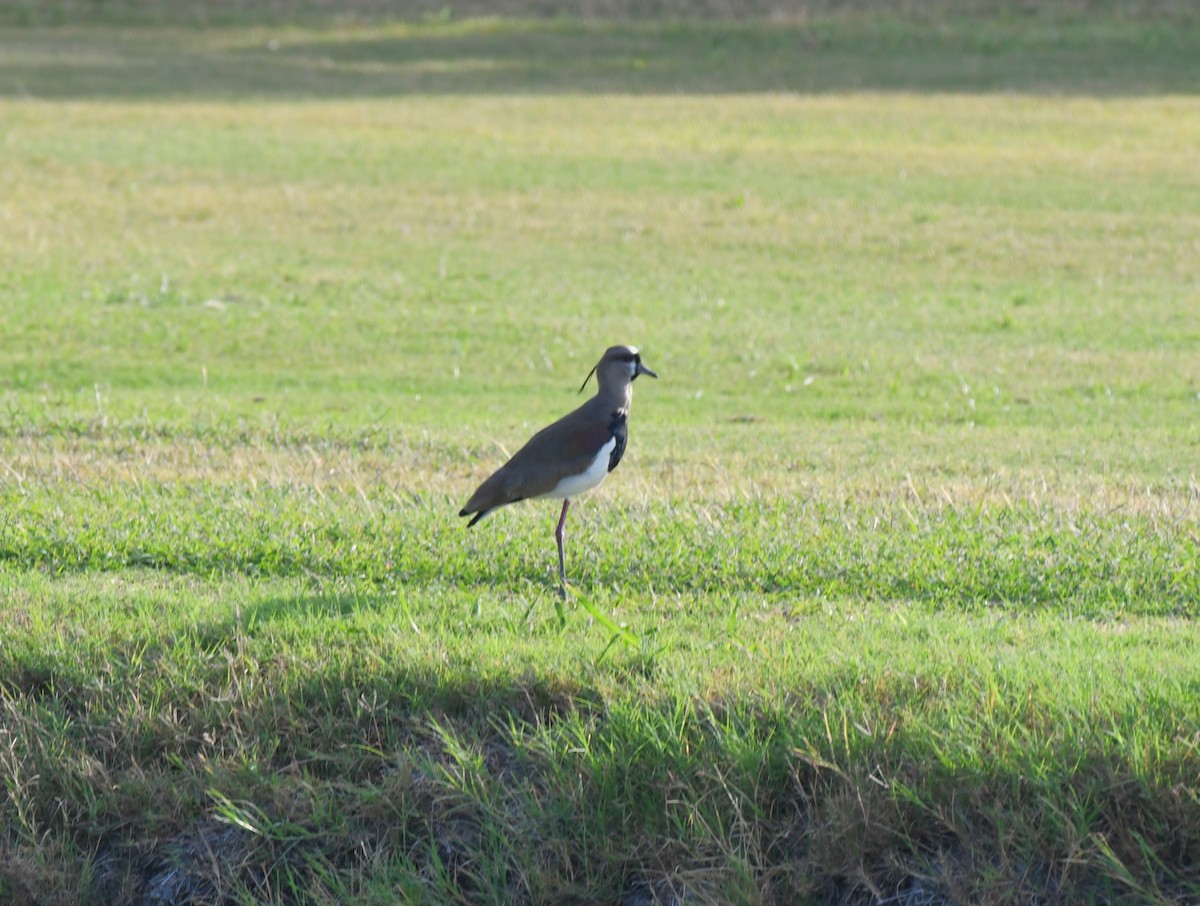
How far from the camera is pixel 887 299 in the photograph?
18.8 metres

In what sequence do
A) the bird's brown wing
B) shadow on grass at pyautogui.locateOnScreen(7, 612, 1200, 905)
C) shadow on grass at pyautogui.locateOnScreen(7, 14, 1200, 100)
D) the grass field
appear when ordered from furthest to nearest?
shadow on grass at pyautogui.locateOnScreen(7, 14, 1200, 100) < the bird's brown wing < the grass field < shadow on grass at pyautogui.locateOnScreen(7, 612, 1200, 905)

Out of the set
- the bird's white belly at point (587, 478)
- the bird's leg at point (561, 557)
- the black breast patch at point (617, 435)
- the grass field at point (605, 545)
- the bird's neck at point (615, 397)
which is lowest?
the grass field at point (605, 545)

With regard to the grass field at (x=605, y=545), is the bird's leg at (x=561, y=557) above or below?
above

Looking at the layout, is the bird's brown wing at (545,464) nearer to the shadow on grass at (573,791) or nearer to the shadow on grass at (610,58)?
the shadow on grass at (573,791)

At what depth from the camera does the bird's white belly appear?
7.39 m

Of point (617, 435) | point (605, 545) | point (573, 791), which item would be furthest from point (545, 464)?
point (573, 791)

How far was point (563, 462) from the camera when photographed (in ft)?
24.2

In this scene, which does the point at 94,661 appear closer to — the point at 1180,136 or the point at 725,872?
the point at 725,872

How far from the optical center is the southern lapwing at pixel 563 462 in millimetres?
7387

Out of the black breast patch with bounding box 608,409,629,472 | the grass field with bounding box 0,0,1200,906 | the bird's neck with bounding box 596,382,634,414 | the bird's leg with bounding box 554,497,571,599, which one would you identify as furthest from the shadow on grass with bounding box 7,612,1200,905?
the bird's neck with bounding box 596,382,634,414

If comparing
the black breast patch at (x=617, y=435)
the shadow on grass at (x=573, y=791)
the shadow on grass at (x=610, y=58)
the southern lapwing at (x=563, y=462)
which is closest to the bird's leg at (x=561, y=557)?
the southern lapwing at (x=563, y=462)

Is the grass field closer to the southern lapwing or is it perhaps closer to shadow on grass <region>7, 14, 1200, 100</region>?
the southern lapwing

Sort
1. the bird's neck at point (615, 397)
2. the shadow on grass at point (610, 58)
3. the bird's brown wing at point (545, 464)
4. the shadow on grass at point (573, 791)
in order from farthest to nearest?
the shadow on grass at point (610, 58), the bird's neck at point (615, 397), the bird's brown wing at point (545, 464), the shadow on grass at point (573, 791)

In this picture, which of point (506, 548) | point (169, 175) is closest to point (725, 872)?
point (506, 548)
